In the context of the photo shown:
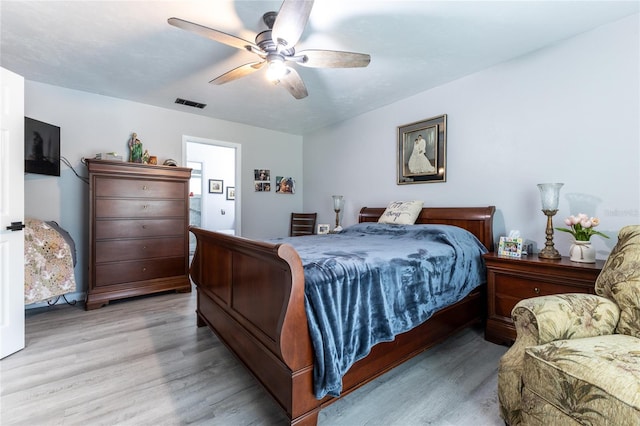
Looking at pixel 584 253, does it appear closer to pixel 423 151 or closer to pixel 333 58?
pixel 423 151

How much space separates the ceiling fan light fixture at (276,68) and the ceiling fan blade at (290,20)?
0.18 metres

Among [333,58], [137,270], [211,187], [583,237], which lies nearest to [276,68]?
[333,58]

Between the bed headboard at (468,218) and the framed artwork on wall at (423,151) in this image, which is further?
the framed artwork on wall at (423,151)

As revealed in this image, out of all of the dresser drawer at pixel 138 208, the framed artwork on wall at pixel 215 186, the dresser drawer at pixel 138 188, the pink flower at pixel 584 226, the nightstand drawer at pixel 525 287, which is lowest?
the nightstand drawer at pixel 525 287

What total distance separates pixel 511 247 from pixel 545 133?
1.05 metres

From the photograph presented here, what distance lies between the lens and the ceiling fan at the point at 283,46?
1.60 m

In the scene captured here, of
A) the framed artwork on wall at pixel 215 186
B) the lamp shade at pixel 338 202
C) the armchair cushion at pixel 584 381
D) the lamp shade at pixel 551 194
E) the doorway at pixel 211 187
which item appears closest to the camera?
the armchair cushion at pixel 584 381

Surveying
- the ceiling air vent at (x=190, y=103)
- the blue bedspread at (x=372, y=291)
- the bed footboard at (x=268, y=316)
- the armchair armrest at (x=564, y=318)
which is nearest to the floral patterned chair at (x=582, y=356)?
the armchair armrest at (x=564, y=318)

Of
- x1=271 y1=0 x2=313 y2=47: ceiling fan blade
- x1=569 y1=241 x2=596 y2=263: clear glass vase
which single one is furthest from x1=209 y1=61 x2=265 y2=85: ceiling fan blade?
x1=569 y1=241 x2=596 y2=263: clear glass vase

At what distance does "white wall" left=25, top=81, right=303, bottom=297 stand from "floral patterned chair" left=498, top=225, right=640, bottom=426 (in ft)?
13.1

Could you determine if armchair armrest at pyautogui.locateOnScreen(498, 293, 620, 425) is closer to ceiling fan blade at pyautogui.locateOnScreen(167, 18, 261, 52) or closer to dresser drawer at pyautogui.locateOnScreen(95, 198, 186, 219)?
ceiling fan blade at pyautogui.locateOnScreen(167, 18, 261, 52)

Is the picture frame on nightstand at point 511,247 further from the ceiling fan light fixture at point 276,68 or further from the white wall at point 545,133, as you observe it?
the ceiling fan light fixture at point 276,68

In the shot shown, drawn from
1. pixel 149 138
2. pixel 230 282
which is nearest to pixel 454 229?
pixel 230 282

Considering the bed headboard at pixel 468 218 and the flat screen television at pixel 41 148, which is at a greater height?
the flat screen television at pixel 41 148
